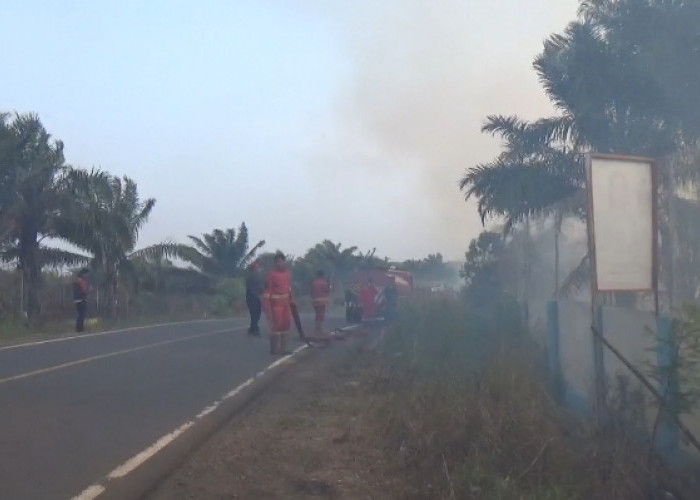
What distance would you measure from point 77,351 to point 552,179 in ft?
40.3

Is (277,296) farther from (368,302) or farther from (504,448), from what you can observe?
(368,302)

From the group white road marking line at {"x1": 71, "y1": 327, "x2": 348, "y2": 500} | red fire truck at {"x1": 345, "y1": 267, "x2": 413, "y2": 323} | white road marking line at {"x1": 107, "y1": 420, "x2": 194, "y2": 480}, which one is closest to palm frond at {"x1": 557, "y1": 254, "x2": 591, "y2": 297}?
red fire truck at {"x1": 345, "y1": 267, "x2": 413, "y2": 323}

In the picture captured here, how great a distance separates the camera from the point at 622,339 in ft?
34.3

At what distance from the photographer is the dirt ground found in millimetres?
8250

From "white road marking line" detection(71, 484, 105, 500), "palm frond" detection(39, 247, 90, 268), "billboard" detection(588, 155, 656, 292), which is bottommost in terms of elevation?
"white road marking line" detection(71, 484, 105, 500)

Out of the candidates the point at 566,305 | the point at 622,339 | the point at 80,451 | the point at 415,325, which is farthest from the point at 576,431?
the point at 415,325

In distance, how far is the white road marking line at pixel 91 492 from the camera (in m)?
7.86

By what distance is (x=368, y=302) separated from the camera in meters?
36.8

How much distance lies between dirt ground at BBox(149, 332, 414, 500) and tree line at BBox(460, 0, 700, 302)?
34.8ft

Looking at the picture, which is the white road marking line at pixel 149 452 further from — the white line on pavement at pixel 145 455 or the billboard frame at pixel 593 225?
the billboard frame at pixel 593 225

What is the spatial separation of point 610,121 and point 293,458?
16927 millimetres

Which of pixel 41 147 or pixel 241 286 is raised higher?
pixel 41 147

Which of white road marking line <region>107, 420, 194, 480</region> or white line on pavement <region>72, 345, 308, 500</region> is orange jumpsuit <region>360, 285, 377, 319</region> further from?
white road marking line <region>107, 420, 194, 480</region>

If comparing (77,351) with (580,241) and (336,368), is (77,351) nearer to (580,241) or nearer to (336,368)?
(336,368)
